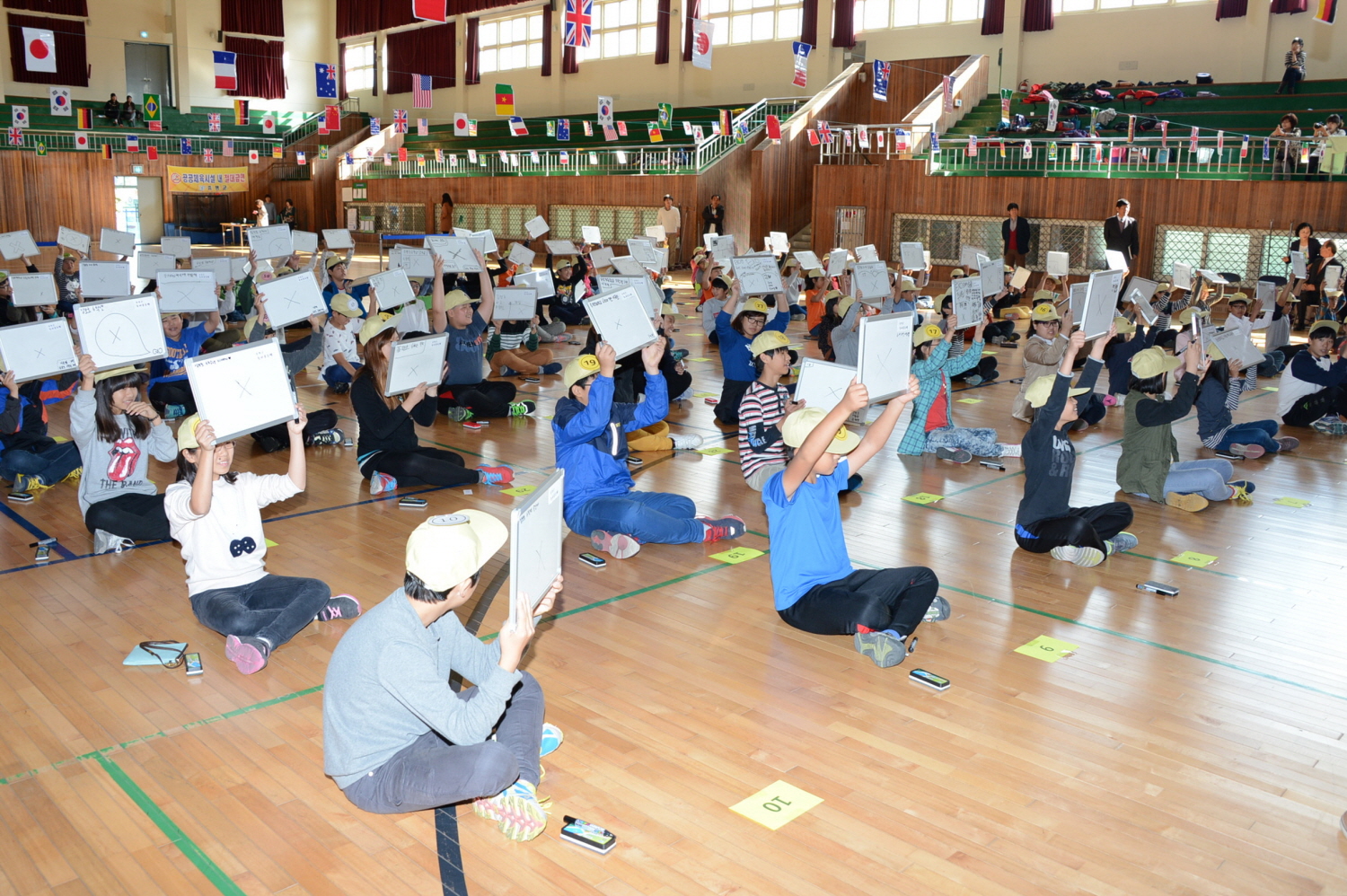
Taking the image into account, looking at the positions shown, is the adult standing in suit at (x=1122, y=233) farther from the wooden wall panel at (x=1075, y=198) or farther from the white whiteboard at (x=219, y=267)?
the white whiteboard at (x=219, y=267)

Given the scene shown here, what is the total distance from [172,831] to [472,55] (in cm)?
3917

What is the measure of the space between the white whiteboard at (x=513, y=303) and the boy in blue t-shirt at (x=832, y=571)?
813 cm

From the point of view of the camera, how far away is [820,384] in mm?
6703

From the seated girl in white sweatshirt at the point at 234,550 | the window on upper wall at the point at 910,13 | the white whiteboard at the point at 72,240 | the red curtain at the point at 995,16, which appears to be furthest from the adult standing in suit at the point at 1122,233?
the seated girl in white sweatshirt at the point at 234,550

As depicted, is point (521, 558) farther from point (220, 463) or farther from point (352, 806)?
point (220, 463)

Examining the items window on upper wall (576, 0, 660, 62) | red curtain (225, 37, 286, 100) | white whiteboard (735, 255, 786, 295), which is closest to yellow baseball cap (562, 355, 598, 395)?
white whiteboard (735, 255, 786, 295)

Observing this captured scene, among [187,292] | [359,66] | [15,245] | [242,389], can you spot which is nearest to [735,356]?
[187,292]

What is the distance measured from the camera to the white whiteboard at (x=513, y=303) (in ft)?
41.7

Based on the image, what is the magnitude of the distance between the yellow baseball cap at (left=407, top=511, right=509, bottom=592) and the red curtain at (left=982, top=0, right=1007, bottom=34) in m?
26.3

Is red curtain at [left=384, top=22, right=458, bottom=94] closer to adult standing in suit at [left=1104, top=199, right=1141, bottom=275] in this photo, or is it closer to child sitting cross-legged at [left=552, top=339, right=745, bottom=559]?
adult standing in suit at [left=1104, top=199, right=1141, bottom=275]

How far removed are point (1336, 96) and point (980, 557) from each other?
780 inches

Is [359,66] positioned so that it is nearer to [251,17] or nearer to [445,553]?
[251,17]

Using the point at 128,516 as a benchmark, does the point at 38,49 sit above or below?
above

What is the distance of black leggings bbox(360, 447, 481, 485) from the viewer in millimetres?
7883
